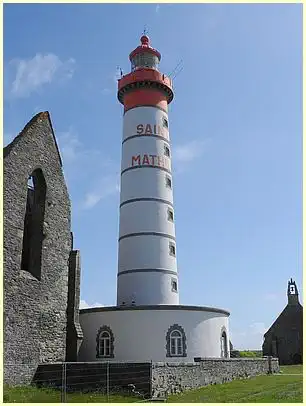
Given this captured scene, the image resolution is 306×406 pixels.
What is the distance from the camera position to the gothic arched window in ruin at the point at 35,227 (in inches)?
703

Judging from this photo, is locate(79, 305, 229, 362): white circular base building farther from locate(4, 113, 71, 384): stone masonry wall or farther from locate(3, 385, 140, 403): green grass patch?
locate(3, 385, 140, 403): green grass patch

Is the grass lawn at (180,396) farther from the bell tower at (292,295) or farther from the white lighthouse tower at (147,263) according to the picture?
the bell tower at (292,295)

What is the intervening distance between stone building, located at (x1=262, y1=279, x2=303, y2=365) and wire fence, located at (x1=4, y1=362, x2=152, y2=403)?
28.9 meters

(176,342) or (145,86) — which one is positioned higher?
(145,86)

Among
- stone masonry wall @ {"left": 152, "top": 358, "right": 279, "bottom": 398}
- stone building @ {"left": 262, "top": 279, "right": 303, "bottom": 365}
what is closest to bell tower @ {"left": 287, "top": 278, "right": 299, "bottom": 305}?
stone building @ {"left": 262, "top": 279, "right": 303, "bottom": 365}

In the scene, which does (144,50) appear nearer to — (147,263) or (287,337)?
(147,263)

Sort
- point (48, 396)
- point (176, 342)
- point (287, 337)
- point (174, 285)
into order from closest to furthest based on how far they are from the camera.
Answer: point (48, 396) < point (176, 342) < point (174, 285) < point (287, 337)

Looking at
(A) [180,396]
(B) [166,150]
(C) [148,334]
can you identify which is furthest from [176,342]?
(B) [166,150]

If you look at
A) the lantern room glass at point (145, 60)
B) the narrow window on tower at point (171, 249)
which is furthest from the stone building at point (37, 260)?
the lantern room glass at point (145, 60)

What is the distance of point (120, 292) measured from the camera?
2439cm

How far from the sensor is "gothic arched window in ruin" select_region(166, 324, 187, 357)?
20969 millimetres

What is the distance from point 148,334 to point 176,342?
124 cm

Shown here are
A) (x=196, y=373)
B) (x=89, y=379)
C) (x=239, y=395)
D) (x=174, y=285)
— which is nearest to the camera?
(x=239, y=395)

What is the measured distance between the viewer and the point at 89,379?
16.0 meters
